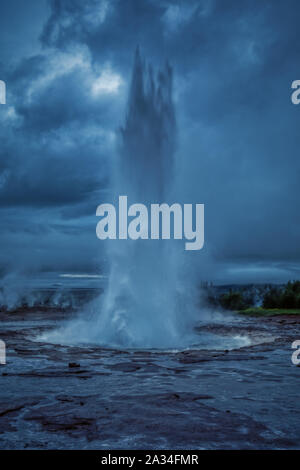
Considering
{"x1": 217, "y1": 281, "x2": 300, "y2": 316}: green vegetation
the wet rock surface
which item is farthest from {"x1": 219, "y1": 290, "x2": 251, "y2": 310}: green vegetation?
the wet rock surface

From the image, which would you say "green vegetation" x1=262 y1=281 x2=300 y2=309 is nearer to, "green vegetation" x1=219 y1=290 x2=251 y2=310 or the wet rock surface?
"green vegetation" x1=219 y1=290 x2=251 y2=310

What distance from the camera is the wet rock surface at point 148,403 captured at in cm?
449

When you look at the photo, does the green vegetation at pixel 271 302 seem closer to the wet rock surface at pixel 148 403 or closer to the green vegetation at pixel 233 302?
the green vegetation at pixel 233 302

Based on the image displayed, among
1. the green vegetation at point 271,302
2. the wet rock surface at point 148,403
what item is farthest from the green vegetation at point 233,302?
the wet rock surface at point 148,403

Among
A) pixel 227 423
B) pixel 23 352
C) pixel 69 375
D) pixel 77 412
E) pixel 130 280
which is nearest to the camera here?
pixel 227 423

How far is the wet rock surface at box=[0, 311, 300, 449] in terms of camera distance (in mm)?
4492

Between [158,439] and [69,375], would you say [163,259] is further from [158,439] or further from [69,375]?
[158,439]

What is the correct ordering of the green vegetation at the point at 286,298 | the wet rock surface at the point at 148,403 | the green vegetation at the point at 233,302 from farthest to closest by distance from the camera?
the green vegetation at the point at 233,302
the green vegetation at the point at 286,298
the wet rock surface at the point at 148,403

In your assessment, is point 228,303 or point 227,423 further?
point 228,303

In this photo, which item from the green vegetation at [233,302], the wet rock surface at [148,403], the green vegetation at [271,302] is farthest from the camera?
the green vegetation at [233,302]

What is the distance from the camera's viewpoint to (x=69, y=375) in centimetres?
831
